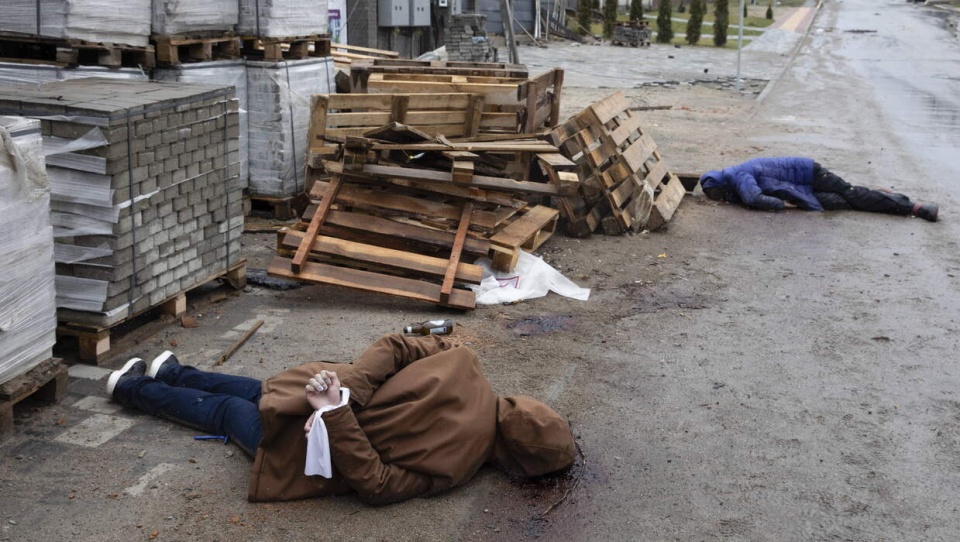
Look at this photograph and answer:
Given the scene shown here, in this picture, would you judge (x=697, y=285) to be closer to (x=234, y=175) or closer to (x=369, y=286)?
(x=369, y=286)

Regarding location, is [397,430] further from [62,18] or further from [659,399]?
[62,18]

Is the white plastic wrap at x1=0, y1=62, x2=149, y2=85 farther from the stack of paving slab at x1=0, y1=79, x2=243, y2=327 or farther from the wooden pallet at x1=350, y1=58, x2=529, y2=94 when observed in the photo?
the wooden pallet at x1=350, y1=58, x2=529, y2=94

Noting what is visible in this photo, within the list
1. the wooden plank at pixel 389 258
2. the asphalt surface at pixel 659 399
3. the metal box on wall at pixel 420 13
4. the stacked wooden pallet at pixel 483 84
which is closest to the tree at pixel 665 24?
the metal box on wall at pixel 420 13

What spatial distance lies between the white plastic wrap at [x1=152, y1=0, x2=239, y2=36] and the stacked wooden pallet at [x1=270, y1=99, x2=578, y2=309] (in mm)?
1196

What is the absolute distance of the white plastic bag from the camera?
8.01 m

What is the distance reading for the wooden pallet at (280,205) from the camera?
965cm

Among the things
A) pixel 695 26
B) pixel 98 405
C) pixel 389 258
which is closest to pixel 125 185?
pixel 98 405

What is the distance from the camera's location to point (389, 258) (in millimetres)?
7914

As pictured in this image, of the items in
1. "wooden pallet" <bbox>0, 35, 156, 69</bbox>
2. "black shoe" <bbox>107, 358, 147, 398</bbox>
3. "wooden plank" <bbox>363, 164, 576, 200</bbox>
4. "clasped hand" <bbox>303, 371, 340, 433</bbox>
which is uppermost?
"wooden pallet" <bbox>0, 35, 156, 69</bbox>

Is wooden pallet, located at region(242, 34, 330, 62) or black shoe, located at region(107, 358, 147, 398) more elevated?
wooden pallet, located at region(242, 34, 330, 62)

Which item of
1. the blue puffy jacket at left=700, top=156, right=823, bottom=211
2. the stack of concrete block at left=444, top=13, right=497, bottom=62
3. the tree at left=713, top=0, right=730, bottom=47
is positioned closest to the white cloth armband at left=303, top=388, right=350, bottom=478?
the blue puffy jacket at left=700, top=156, right=823, bottom=211

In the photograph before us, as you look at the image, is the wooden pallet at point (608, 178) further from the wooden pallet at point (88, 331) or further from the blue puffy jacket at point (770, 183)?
the wooden pallet at point (88, 331)

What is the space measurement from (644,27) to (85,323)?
33.1m

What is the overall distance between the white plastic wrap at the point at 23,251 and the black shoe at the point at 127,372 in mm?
408
